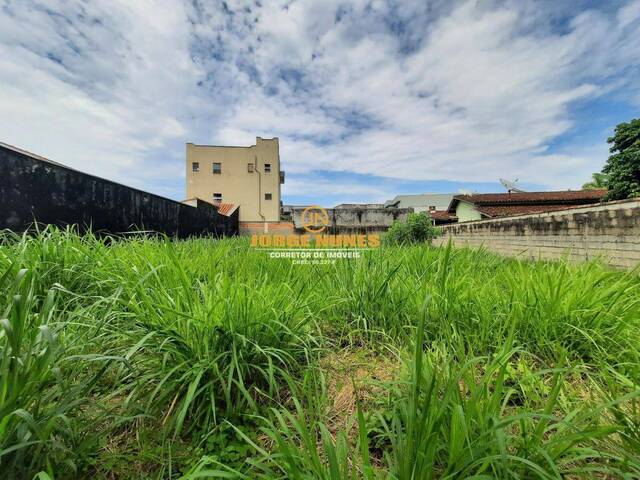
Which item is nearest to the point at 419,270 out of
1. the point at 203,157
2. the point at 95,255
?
the point at 95,255

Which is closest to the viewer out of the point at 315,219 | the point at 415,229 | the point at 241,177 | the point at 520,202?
the point at 415,229

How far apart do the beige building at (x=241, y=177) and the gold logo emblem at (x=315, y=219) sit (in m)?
9.59

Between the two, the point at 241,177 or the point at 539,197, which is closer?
the point at 539,197

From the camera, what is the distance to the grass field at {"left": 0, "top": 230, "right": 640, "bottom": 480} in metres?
0.74

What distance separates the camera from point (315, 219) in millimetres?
11453

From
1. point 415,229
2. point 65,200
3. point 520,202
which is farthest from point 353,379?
point 520,202

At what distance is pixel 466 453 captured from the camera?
733mm

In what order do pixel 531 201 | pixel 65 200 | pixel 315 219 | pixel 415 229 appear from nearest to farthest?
pixel 65 200, pixel 415 229, pixel 315 219, pixel 531 201

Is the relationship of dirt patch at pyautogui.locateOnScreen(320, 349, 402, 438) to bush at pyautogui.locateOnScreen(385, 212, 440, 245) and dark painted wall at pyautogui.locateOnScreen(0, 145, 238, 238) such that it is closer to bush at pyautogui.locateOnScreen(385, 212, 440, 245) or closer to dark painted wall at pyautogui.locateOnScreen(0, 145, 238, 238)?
dark painted wall at pyautogui.locateOnScreen(0, 145, 238, 238)

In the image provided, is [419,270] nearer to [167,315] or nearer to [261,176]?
[167,315]

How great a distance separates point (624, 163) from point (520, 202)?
5.13 meters

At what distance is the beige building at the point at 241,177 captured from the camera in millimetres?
20891

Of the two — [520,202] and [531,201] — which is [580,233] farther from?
[531,201]

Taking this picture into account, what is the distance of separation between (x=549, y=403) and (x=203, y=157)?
23.5m
